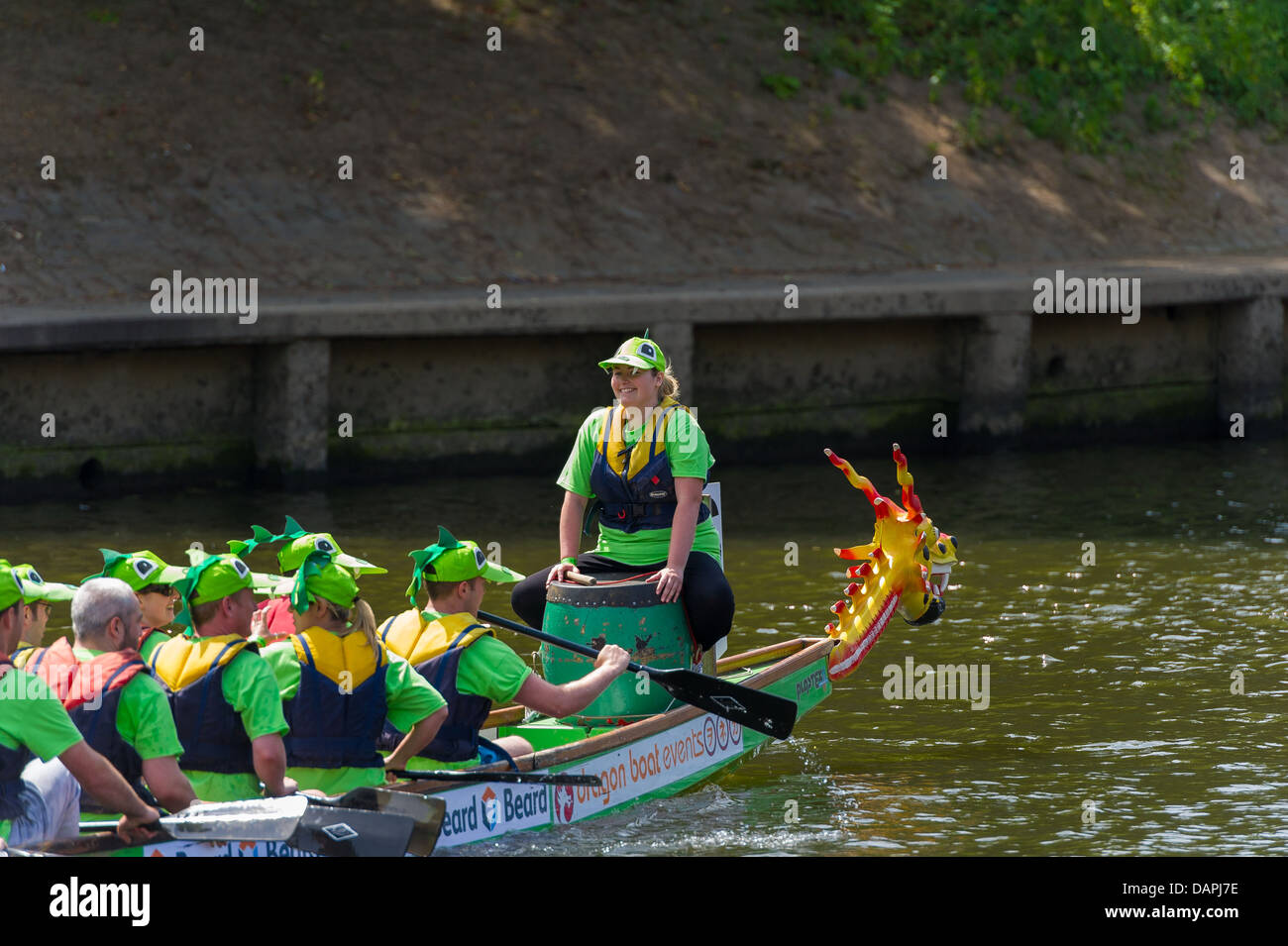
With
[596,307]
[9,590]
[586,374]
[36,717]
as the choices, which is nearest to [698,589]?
[9,590]

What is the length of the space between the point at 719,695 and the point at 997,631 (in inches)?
157

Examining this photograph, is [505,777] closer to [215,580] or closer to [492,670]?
[492,670]

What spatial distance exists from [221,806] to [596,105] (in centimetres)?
1604

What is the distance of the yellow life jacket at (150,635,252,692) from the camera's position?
7.34 meters

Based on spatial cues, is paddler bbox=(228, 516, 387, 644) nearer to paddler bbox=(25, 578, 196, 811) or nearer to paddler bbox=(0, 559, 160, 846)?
paddler bbox=(25, 578, 196, 811)

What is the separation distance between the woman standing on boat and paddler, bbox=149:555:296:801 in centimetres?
239

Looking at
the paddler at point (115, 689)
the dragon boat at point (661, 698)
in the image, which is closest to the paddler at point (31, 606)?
the paddler at point (115, 689)

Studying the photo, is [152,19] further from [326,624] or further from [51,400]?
[326,624]

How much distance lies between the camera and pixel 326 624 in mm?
7703

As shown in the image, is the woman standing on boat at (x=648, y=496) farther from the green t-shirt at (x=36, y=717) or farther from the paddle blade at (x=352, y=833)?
the green t-shirt at (x=36, y=717)

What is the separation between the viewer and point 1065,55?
2547 cm

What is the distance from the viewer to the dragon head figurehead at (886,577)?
36.4 feet

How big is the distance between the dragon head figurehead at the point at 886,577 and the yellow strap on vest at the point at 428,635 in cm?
334
